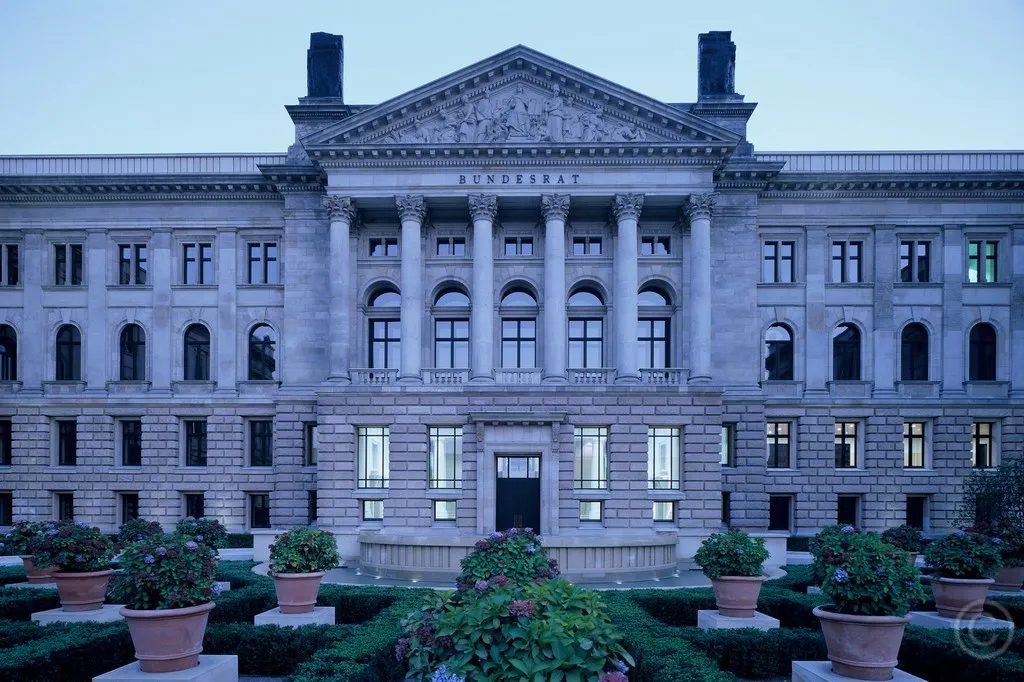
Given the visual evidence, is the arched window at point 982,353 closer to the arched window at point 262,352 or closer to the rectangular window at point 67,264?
the arched window at point 262,352

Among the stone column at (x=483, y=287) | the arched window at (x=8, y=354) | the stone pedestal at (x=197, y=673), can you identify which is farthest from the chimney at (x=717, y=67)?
the arched window at (x=8, y=354)

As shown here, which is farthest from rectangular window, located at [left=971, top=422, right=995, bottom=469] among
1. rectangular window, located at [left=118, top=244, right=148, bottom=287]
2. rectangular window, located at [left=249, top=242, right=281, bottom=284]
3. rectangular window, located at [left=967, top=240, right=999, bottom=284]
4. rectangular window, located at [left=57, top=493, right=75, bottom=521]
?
rectangular window, located at [left=57, top=493, right=75, bottom=521]

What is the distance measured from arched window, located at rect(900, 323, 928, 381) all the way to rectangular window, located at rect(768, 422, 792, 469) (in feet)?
23.6

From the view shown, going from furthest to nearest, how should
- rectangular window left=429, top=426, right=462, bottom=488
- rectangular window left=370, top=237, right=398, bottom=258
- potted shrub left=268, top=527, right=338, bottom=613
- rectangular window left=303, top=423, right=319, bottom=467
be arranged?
rectangular window left=303, top=423, right=319, bottom=467
rectangular window left=370, top=237, right=398, bottom=258
rectangular window left=429, top=426, right=462, bottom=488
potted shrub left=268, top=527, right=338, bottom=613

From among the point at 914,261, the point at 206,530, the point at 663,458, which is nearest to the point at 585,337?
the point at 663,458

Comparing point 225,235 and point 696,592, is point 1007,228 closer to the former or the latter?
point 696,592

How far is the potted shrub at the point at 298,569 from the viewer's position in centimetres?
1656

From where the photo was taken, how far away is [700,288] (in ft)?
107

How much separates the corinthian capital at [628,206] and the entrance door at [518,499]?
41.1 feet

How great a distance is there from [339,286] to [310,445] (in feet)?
30.2

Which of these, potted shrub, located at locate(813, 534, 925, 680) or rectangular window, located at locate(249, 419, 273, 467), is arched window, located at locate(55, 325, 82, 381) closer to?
→ rectangular window, located at locate(249, 419, 273, 467)

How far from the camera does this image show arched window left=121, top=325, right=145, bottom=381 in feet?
123

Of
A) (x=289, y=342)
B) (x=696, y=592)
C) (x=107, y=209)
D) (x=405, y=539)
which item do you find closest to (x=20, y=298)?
(x=107, y=209)

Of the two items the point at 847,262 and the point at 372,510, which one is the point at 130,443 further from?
the point at 847,262
